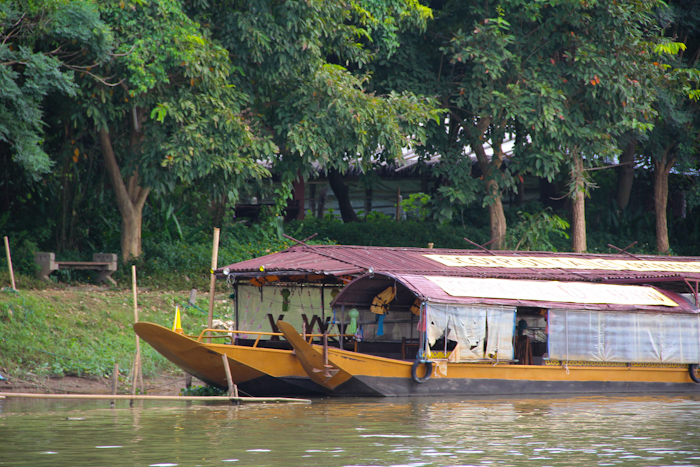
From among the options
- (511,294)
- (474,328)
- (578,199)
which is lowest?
(474,328)

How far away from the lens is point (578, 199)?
65.8 ft

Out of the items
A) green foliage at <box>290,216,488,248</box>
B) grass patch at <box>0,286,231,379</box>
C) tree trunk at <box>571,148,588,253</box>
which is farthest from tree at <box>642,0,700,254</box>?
grass patch at <box>0,286,231,379</box>

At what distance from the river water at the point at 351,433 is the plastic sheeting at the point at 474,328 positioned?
0.82 m

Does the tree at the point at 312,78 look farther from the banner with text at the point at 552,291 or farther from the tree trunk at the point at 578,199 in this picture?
the banner with text at the point at 552,291

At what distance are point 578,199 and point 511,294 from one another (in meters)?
7.81

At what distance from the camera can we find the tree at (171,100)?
14.2m

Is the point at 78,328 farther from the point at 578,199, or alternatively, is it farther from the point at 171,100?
the point at 578,199

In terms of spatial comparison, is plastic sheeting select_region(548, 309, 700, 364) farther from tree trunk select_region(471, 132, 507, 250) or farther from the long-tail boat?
tree trunk select_region(471, 132, 507, 250)

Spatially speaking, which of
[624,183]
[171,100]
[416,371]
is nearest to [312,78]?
[171,100]

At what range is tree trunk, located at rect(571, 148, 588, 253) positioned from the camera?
19334 millimetres

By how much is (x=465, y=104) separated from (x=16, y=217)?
9586mm

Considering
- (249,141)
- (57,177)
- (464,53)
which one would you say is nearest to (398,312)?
(249,141)

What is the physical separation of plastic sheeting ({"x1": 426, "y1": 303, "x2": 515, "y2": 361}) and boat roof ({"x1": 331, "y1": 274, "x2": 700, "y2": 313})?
18cm

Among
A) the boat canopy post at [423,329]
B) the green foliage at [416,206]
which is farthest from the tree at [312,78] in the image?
the green foliage at [416,206]
